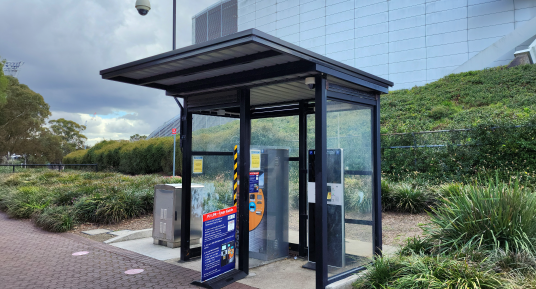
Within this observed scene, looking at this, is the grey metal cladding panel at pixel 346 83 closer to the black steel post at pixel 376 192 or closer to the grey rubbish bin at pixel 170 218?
the black steel post at pixel 376 192

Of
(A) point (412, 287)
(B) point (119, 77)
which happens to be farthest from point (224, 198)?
(A) point (412, 287)

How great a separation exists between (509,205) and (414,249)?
4.10 feet

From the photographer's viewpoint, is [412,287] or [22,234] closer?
A: [412,287]

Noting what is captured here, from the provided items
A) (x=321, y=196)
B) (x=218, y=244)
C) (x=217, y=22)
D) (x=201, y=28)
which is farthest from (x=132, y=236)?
(x=201, y=28)

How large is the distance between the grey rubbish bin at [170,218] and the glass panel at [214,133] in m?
1.18

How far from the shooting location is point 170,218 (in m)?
6.89

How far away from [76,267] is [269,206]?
3.21 metres

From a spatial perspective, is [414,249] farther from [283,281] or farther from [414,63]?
[414,63]

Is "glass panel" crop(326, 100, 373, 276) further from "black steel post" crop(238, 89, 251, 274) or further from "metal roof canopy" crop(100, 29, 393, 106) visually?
"black steel post" crop(238, 89, 251, 274)

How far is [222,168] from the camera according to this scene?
621 centimetres

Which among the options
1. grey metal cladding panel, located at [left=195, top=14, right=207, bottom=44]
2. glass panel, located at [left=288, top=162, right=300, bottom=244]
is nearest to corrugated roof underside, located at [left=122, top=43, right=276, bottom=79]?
glass panel, located at [left=288, top=162, right=300, bottom=244]

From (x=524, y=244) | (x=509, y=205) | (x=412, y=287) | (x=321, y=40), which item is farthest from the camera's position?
(x=321, y=40)

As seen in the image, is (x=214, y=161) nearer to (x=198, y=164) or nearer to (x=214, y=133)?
(x=198, y=164)

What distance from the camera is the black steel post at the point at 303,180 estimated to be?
20.0ft
